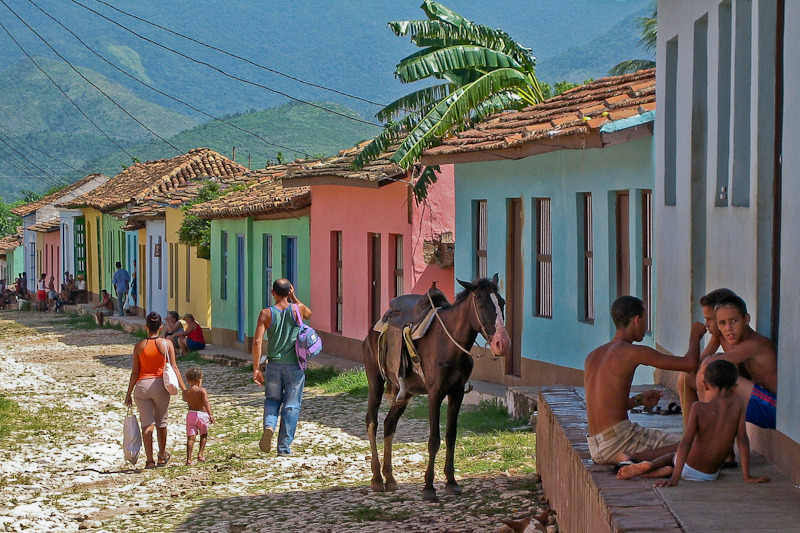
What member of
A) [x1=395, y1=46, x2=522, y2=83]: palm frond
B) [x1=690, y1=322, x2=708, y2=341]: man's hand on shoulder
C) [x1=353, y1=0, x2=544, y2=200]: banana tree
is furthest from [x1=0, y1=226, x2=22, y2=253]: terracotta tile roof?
[x1=690, y1=322, x2=708, y2=341]: man's hand on shoulder

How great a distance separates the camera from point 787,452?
577 centimetres

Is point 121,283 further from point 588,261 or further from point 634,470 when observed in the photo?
point 634,470

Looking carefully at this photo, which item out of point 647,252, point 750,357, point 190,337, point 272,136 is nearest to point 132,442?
point 647,252

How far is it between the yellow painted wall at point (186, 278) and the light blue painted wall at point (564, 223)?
13955 mm

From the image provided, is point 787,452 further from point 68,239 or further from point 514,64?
point 68,239

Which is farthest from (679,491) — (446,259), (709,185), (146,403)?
(446,259)

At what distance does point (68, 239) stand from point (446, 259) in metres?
38.1

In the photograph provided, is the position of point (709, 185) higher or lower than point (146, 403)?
higher

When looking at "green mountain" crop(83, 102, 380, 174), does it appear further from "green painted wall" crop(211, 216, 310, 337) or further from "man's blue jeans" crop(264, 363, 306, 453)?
"man's blue jeans" crop(264, 363, 306, 453)

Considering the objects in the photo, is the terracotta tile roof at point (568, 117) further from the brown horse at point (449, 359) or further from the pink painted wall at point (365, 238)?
the brown horse at point (449, 359)

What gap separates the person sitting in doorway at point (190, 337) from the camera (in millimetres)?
25275

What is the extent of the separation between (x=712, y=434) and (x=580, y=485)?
2.96 ft

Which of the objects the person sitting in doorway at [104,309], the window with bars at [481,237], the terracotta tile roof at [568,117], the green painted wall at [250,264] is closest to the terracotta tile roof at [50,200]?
the person sitting in doorway at [104,309]

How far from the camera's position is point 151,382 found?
1131 cm
